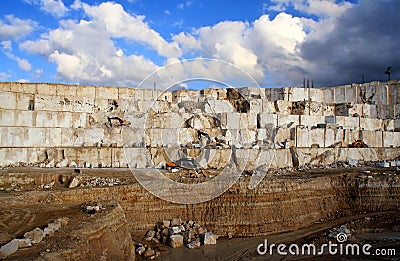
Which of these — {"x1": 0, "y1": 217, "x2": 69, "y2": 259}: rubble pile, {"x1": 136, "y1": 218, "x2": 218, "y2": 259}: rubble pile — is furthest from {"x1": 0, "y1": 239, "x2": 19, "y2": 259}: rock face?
{"x1": 136, "y1": 218, "x2": 218, "y2": 259}: rubble pile

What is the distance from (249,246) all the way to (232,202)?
1833 millimetres

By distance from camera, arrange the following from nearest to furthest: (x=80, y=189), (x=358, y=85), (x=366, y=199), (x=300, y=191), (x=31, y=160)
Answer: (x=80, y=189) → (x=300, y=191) → (x=366, y=199) → (x=31, y=160) → (x=358, y=85)

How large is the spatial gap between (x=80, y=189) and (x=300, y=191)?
8.66 m

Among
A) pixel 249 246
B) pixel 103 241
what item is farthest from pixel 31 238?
pixel 249 246

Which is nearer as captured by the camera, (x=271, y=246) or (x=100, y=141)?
(x=271, y=246)

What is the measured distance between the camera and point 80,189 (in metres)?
10.9

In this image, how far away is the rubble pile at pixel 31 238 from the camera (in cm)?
546

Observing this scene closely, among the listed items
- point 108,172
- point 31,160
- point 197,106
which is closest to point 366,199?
point 108,172

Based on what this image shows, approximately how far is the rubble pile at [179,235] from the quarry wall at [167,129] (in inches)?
215

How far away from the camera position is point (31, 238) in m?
6.22

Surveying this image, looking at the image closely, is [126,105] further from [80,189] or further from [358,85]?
[358,85]

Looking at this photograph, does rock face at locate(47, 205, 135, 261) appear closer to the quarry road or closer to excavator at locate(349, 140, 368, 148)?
the quarry road

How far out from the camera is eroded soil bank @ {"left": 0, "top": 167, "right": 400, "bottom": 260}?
9875mm

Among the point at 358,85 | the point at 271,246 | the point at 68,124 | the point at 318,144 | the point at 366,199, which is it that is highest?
the point at 358,85
